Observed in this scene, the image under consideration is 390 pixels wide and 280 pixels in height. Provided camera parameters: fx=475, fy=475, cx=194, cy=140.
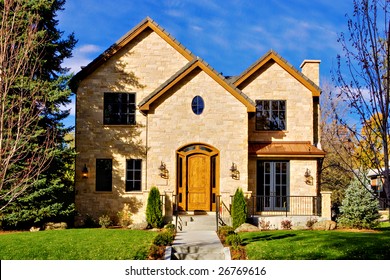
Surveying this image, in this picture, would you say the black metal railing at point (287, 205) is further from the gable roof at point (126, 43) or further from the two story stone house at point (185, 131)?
the gable roof at point (126, 43)

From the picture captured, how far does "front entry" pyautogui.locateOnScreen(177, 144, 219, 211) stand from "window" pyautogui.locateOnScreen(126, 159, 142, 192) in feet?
6.60

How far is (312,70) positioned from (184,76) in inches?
295

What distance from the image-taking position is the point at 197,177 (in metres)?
20.1

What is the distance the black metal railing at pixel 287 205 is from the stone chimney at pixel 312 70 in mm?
6372

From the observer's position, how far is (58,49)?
19938 millimetres

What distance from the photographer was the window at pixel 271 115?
22531 millimetres

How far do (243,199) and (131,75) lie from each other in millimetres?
7732

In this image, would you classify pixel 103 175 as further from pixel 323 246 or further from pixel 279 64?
pixel 323 246

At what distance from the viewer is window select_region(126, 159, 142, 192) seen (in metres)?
21.0

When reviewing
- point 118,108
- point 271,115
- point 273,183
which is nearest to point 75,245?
point 118,108

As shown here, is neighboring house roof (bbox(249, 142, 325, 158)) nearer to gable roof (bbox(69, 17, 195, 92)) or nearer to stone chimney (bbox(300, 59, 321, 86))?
stone chimney (bbox(300, 59, 321, 86))

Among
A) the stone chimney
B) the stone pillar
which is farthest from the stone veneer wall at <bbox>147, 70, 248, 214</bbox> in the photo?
the stone chimney

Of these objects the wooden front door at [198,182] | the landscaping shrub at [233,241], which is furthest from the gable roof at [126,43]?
the landscaping shrub at [233,241]
